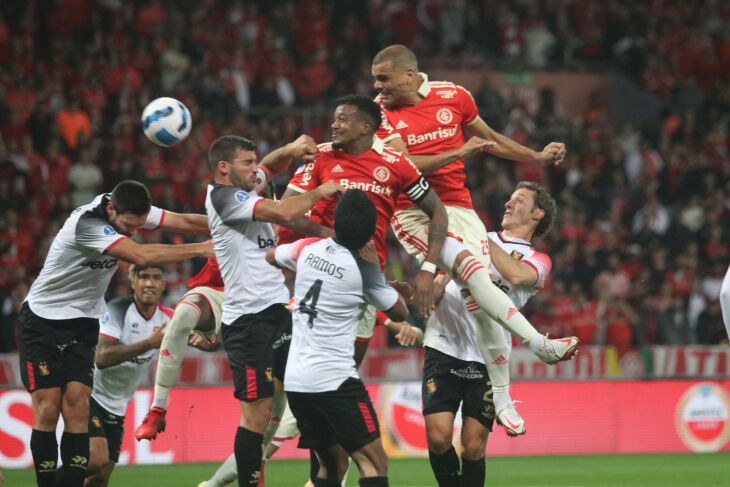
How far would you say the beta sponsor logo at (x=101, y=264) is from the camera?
8297 mm

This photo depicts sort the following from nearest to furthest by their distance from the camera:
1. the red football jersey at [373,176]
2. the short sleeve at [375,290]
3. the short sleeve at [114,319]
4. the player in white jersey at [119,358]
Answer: the short sleeve at [375,290]
the red football jersey at [373,176]
the player in white jersey at [119,358]
the short sleeve at [114,319]

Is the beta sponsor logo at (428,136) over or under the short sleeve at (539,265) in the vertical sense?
over

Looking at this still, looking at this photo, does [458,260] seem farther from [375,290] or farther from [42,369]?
[42,369]

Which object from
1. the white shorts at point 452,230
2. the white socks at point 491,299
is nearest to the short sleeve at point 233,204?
the white shorts at point 452,230

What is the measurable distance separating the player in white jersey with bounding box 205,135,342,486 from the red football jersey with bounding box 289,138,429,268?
8.8 inches

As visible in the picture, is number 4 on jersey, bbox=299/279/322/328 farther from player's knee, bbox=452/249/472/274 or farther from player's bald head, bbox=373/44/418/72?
player's bald head, bbox=373/44/418/72

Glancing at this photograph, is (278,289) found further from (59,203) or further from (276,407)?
(59,203)

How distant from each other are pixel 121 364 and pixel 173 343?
0.80 metres

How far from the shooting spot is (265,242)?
8.21 meters

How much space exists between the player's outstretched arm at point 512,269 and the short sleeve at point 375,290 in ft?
6.36

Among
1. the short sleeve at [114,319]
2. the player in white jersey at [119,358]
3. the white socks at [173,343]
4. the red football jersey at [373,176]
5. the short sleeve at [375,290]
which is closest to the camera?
the short sleeve at [375,290]

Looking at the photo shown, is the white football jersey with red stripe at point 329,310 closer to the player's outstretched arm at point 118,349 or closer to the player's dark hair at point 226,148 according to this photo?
the player's dark hair at point 226,148

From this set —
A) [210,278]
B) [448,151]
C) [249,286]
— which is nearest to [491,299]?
[448,151]

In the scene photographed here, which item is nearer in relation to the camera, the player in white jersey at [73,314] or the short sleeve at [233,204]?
the short sleeve at [233,204]
